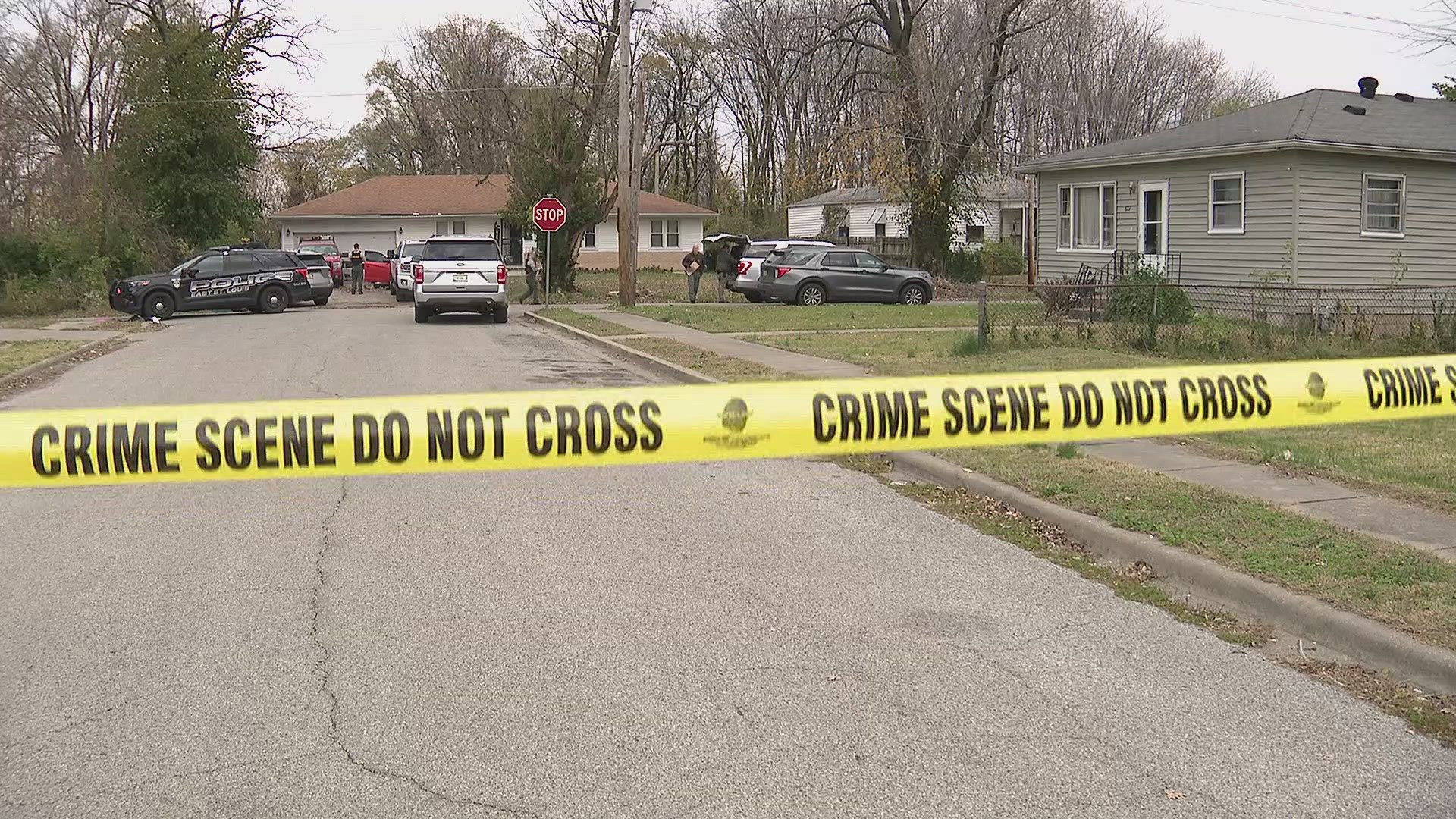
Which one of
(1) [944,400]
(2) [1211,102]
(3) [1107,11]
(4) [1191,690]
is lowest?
(4) [1191,690]

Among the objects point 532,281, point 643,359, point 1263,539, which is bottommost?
point 1263,539

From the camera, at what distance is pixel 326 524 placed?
819 centimetres

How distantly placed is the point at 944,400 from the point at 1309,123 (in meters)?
21.8

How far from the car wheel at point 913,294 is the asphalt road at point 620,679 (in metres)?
24.3

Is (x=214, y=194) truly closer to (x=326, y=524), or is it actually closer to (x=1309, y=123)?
(x=1309, y=123)

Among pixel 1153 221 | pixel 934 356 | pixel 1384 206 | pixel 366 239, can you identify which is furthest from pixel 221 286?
pixel 366 239

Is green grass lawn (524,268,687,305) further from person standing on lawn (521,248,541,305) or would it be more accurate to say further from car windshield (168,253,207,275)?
car windshield (168,253,207,275)

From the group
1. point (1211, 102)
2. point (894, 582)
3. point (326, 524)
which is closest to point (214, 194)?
point (326, 524)

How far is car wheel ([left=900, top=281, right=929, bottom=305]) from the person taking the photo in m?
32.6

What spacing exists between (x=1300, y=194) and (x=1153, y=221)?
3891mm

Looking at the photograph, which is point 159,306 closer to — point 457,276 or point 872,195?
point 457,276

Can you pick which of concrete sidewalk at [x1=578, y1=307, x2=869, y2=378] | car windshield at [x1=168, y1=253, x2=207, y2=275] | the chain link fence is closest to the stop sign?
concrete sidewalk at [x1=578, y1=307, x2=869, y2=378]

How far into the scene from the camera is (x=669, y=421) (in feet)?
14.2

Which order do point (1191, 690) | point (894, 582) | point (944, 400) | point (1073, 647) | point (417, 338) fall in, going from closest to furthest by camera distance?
point (944, 400), point (1191, 690), point (1073, 647), point (894, 582), point (417, 338)
